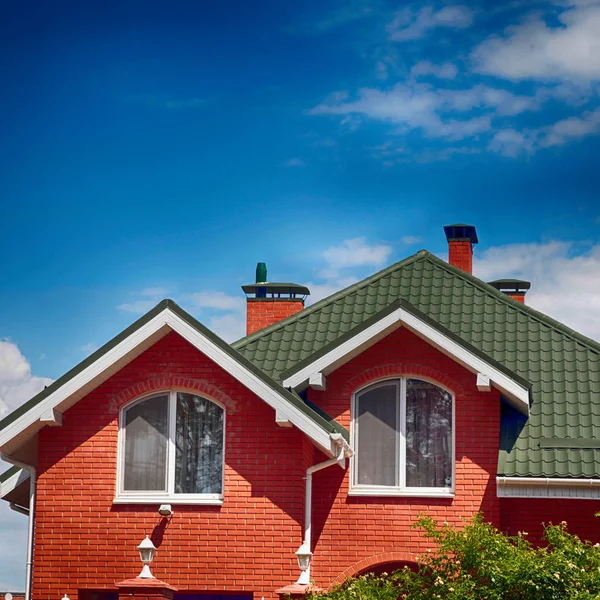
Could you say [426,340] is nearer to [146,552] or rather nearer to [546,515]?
[546,515]

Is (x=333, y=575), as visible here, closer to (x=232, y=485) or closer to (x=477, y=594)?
(x=232, y=485)

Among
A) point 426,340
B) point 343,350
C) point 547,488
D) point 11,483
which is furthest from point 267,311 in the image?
point 547,488

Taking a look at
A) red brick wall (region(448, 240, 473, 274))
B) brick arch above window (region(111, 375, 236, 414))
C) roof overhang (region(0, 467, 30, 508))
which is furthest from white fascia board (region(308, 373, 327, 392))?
red brick wall (region(448, 240, 473, 274))

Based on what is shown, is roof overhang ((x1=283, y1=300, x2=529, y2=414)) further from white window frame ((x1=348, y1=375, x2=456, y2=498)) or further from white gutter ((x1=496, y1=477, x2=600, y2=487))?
white gutter ((x1=496, y1=477, x2=600, y2=487))

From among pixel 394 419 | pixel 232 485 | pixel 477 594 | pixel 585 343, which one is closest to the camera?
pixel 477 594

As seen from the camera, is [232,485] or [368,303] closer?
[232,485]

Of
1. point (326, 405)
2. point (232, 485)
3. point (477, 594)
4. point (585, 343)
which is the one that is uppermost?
point (585, 343)

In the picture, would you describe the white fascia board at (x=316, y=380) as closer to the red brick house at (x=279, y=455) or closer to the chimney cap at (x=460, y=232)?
the red brick house at (x=279, y=455)

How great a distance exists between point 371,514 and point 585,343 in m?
5.07

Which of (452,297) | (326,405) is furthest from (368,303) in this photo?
(326,405)

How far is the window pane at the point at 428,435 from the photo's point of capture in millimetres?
18484

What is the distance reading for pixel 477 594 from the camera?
14.8 m

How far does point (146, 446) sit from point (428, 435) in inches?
176

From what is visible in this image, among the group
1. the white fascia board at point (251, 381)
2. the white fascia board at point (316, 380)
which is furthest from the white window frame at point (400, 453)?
the white fascia board at point (251, 381)
